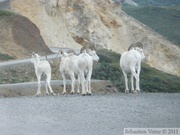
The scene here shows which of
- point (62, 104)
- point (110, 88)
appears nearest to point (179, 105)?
point (62, 104)

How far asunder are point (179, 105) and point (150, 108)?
84.2 inches

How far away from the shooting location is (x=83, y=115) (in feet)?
67.4

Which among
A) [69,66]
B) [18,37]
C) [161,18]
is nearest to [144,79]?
[18,37]

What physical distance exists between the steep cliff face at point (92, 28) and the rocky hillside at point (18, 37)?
344 inches

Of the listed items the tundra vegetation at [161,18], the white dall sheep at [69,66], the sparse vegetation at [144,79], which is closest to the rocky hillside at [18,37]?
the sparse vegetation at [144,79]

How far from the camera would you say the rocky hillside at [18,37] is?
5566cm

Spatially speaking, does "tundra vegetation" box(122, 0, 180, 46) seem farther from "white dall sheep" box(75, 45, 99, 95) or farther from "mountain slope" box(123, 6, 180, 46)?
"white dall sheep" box(75, 45, 99, 95)

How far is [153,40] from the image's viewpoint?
74.4 metres

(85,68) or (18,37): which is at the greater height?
(18,37)

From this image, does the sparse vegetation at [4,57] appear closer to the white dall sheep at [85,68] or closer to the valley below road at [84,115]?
the white dall sheep at [85,68]

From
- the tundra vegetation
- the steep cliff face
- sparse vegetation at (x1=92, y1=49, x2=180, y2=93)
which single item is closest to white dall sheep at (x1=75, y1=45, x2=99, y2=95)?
sparse vegetation at (x1=92, y1=49, x2=180, y2=93)

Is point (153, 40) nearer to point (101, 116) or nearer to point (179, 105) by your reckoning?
point (179, 105)

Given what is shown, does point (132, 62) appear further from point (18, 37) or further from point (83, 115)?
point (18, 37)

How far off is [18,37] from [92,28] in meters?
17.0
